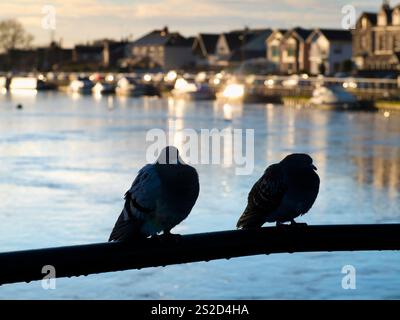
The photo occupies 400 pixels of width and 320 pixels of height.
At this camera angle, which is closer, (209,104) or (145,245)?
(145,245)

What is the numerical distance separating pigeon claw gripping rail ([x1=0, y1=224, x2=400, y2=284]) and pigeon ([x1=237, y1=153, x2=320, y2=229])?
4.95 feet

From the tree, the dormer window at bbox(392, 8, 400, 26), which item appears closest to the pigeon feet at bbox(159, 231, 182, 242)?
the dormer window at bbox(392, 8, 400, 26)

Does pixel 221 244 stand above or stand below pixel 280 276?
above

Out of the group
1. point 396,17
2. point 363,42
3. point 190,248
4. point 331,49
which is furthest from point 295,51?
point 190,248

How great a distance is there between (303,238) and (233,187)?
27266 mm

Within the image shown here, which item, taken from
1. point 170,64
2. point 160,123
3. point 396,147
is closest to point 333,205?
point 396,147

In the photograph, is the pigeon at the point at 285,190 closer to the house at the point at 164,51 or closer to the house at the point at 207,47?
the house at the point at 207,47

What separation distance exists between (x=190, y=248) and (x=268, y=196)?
2.14m

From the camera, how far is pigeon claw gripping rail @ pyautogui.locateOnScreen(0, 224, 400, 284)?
4098 mm

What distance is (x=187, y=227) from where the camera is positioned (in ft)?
75.1

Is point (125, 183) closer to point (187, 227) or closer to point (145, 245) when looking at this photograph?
point (187, 227)

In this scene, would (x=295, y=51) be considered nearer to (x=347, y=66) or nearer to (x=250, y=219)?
(x=347, y=66)

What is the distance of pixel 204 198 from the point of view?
94.5 ft

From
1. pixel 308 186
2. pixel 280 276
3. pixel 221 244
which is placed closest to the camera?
pixel 221 244
